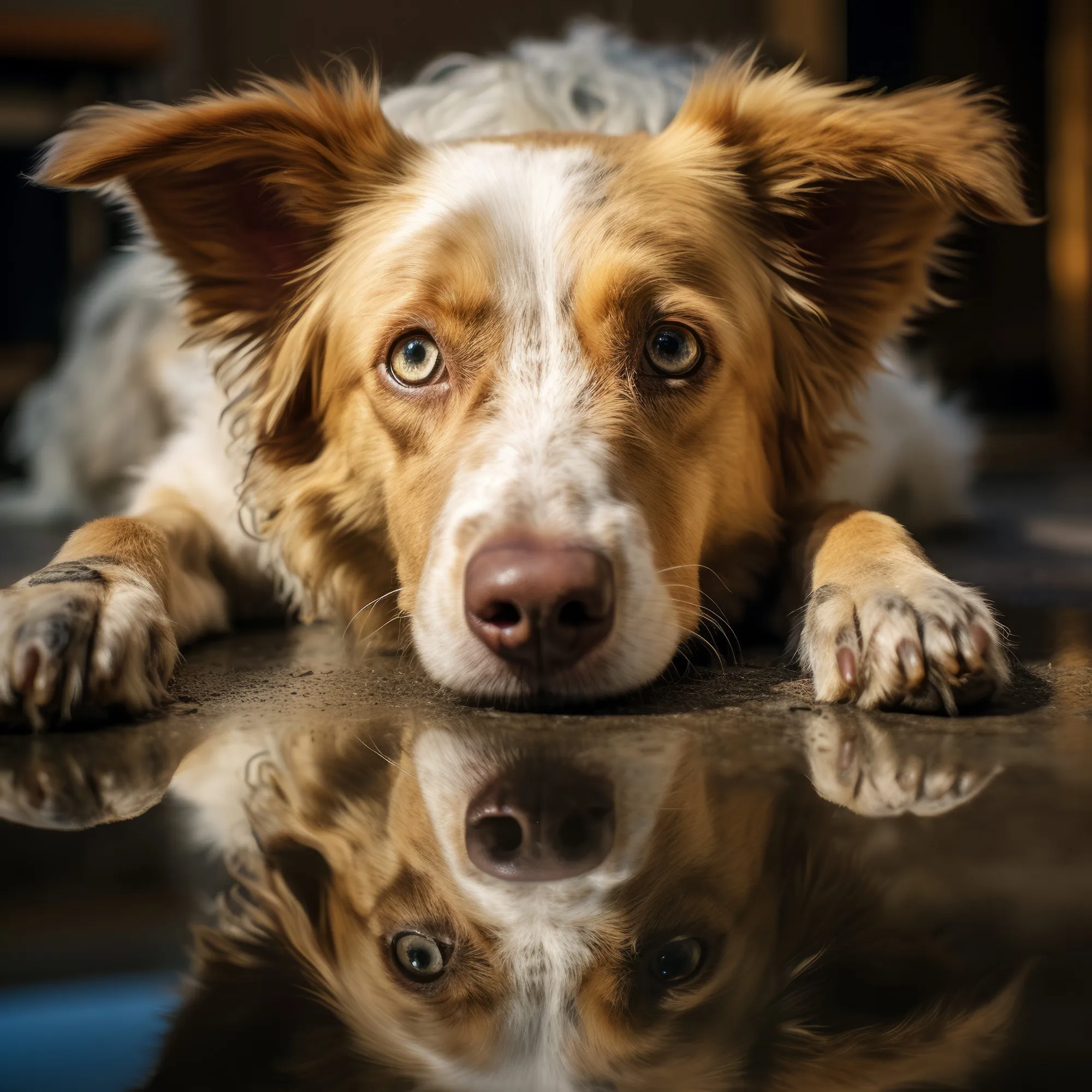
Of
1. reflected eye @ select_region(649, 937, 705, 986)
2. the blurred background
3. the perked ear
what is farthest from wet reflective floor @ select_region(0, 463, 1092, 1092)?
the blurred background

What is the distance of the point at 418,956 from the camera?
1.09 meters

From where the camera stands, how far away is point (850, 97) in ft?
8.39

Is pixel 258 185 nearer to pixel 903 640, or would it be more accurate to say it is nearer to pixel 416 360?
pixel 416 360

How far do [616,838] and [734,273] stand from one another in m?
1.34

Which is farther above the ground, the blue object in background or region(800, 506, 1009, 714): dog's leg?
the blue object in background

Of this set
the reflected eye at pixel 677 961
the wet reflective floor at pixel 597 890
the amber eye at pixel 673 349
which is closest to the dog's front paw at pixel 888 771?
the wet reflective floor at pixel 597 890

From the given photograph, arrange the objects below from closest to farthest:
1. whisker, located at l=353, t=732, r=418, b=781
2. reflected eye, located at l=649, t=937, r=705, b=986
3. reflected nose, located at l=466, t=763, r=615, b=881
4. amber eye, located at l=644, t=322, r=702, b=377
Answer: reflected eye, located at l=649, t=937, r=705, b=986 → reflected nose, located at l=466, t=763, r=615, b=881 → whisker, located at l=353, t=732, r=418, b=781 → amber eye, located at l=644, t=322, r=702, b=377

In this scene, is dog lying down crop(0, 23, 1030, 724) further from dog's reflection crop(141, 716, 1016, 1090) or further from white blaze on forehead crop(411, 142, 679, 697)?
dog's reflection crop(141, 716, 1016, 1090)

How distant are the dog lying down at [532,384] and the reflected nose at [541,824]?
1.01 ft

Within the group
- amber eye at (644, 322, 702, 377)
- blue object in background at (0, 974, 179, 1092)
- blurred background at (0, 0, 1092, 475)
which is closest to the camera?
blue object in background at (0, 974, 179, 1092)

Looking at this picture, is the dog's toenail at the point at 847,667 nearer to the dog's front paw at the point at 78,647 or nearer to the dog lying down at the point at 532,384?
the dog lying down at the point at 532,384

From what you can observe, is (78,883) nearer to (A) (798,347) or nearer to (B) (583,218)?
(B) (583,218)

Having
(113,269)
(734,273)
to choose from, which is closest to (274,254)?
(734,273)

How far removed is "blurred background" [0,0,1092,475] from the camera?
7.03 metres
